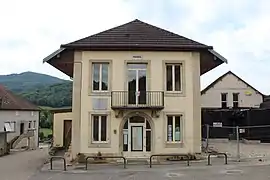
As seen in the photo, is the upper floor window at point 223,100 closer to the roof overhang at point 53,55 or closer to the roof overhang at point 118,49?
the roof overhang at point 118,49

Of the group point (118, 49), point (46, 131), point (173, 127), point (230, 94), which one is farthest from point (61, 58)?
point (46, 131)

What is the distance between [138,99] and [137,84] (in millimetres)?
932

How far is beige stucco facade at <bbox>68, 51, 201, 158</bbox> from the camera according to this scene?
Answer: 24.3 meters

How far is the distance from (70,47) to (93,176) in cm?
977

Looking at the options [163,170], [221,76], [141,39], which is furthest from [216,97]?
[163,170]

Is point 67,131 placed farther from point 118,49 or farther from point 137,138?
point 118,49

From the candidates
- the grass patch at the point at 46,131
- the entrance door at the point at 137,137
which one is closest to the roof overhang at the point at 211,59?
the entrance door at the point at 137,137

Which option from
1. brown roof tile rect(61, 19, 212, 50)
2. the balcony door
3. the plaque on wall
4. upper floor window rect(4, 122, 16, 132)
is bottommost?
upper floor window rect(4, 122, 16, 132)

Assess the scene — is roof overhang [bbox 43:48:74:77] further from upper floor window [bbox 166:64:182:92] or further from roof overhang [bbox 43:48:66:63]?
upper floor window [bbox 166:64:182:92]

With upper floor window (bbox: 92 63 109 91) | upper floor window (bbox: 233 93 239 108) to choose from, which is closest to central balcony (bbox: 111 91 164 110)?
upper floor window (bbox: 92 63 109 91)

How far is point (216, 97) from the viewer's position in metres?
48.0

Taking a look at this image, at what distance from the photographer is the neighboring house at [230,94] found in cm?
4791

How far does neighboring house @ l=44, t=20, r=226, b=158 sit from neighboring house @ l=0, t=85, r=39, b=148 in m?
23.0

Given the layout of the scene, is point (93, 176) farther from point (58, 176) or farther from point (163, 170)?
point (163, 170)
